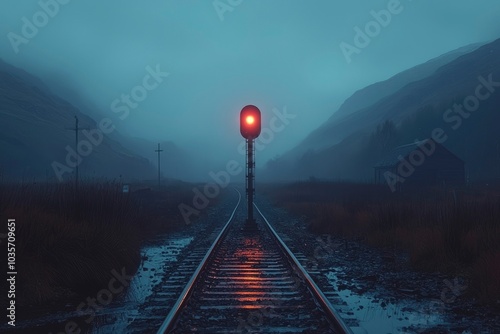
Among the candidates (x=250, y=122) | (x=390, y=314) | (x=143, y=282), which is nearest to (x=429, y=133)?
(x=250, y=122)

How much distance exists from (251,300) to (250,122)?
10.9 m

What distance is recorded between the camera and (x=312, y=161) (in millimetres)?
133750

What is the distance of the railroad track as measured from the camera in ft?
19.3

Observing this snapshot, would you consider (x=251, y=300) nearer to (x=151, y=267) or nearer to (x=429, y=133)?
(x=151, y=267)

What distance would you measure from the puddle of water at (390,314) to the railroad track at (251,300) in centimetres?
52

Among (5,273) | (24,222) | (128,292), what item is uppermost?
(24,222)

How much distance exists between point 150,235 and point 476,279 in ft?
35.9

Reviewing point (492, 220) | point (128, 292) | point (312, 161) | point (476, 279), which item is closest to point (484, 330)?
point (476, 279)

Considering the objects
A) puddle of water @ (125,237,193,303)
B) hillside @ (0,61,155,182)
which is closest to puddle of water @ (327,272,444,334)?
puddle of water @ (125,237,193,303)

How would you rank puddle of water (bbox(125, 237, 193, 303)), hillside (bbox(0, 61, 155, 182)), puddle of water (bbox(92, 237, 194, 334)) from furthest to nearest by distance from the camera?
1. hillside (bbox(0, 61, 155, 182))
2. puddle of water (bbox(125, 237, 193, 303))
3. puddle of water (bbox(92, 237, 194, 334))

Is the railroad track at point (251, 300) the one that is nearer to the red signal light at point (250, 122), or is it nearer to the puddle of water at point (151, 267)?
the puddle of water at point (151, 267)

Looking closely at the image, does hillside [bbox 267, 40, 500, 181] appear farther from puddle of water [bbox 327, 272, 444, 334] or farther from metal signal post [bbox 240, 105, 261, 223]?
puddle of water [bbox 327, 272, 444, 334]

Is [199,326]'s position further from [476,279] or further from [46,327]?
[476,279]

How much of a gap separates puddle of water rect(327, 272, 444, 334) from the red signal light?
393 inches
